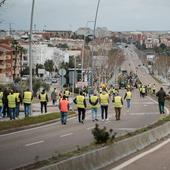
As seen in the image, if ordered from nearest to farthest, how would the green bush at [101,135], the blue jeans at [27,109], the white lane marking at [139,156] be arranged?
1. the white lane marking at [139,156]
2. the green bush at [101,135]
3. the blue jeans at [27,109]

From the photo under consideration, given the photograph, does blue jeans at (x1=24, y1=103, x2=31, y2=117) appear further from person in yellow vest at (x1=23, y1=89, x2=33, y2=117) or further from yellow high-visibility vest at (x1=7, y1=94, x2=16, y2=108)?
yellow high-visibility vest at (x1=7, y1=94, x2=16, y2=108)

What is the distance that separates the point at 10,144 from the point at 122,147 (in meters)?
6.30

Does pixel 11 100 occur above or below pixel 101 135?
below

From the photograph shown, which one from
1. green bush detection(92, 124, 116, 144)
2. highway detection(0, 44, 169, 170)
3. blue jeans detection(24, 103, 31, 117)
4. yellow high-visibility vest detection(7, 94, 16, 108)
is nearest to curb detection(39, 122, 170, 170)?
green bush detection(92, 124, 116, 144)

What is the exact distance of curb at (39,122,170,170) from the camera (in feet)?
40.1

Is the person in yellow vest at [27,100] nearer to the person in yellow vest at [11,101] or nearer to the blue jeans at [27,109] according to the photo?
the blue jeans at [27,109]

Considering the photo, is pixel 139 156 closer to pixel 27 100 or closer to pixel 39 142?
pixel 39 142

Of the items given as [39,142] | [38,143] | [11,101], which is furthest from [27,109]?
[38,143]

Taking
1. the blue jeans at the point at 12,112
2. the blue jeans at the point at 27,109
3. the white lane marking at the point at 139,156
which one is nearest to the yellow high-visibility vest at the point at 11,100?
the blue jeans at the point at 12,112

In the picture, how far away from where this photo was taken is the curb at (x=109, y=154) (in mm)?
12224

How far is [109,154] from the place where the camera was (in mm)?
15414

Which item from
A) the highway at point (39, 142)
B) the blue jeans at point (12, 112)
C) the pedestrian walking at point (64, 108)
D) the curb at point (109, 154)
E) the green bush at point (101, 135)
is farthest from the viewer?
the blue jeans at point (12, 112)

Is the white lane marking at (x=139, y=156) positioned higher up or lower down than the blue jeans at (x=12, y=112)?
higher up

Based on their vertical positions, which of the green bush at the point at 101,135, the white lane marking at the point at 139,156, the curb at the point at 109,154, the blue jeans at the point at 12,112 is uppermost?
the green bush at the point at 101,135
